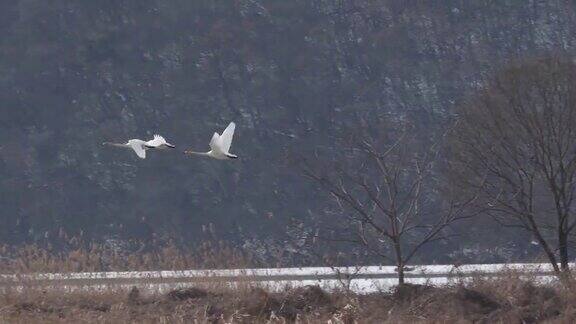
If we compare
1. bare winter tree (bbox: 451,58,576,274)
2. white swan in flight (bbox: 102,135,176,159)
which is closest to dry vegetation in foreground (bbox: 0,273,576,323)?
white swan in flight (bbox: 102,135,176,159)

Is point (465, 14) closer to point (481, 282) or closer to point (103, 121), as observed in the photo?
point (103, 121)

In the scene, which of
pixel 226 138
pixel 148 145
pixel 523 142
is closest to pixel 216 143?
pixel 226 138

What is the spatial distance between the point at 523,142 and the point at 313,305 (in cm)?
642

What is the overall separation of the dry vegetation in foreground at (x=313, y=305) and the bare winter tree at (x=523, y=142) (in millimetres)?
3436

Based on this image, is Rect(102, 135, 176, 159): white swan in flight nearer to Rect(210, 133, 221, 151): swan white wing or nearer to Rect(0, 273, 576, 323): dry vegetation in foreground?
Rect(210, 133, 221, 151): swan white wing

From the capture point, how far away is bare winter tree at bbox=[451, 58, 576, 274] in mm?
19297

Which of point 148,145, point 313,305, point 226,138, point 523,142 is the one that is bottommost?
point 313,305

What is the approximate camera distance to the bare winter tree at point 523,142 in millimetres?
19297

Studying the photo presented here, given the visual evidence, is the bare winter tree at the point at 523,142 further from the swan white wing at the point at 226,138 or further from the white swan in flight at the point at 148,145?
the white swan in flight at the point at 148,145

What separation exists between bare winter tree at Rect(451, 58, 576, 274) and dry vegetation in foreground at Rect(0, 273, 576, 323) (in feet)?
11.3

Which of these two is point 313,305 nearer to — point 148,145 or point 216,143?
point 216,143

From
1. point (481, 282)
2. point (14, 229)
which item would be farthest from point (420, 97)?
point (481, 282)

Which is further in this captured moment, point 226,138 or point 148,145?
point 226,138

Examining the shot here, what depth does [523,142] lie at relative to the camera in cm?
1997
